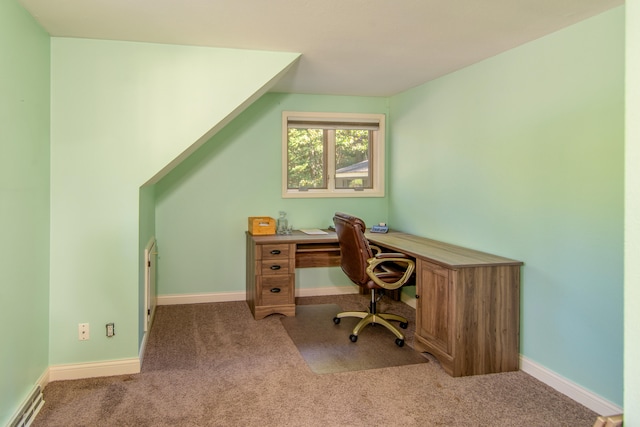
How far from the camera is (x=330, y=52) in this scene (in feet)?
10.7

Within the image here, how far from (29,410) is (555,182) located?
10.5 ft

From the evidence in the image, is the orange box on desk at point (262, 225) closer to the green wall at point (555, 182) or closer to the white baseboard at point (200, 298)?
the white baseboard at point (200, 298)

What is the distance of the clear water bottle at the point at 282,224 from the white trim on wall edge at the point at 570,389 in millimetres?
2508

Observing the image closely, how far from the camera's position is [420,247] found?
367 cm

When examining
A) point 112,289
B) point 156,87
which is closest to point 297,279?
point 112,289

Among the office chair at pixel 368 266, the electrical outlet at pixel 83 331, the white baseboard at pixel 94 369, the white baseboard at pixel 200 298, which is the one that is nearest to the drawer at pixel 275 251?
the office chair at pixel 368 266

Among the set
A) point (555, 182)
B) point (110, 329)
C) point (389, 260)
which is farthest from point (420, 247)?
point (110, 329)

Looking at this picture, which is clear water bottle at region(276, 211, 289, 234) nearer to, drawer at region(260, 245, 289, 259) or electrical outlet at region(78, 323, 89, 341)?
drawer at region(260, 245, 289, 259)

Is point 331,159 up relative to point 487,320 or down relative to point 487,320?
up

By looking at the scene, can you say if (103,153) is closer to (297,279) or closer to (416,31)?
(416,31)

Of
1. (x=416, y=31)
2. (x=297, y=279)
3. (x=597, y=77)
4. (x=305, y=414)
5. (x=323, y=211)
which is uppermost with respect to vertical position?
(x=416, y=31)

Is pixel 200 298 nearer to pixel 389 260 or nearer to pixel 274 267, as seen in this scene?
pixel 274 267

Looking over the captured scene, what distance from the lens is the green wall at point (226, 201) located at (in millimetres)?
4574

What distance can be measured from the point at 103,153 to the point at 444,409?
257cm
